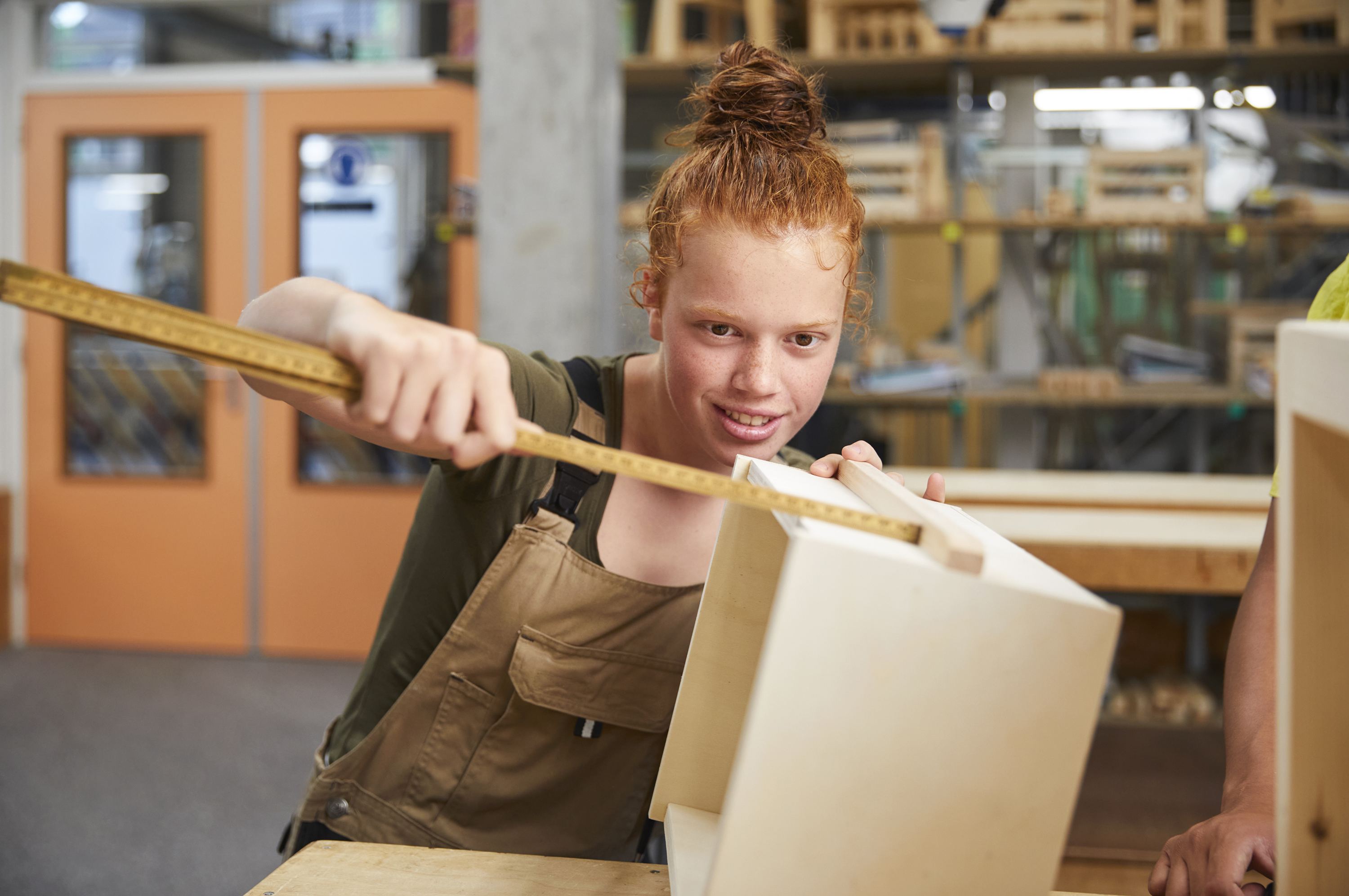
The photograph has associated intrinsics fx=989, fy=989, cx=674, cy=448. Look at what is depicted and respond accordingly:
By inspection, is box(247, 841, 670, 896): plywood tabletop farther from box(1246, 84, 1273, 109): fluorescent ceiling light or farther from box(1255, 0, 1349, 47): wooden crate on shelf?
box(1246, 84, 1273, 109): fluorescent ceiling light

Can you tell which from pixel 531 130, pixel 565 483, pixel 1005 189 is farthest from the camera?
pixel 1005 189

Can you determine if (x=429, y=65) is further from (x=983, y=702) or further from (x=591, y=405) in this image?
(x=983, y=702)

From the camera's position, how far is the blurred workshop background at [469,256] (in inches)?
142

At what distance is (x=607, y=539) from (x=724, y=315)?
0.34 m

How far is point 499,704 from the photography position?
50.1 inches

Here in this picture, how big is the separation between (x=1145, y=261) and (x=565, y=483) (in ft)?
16.2

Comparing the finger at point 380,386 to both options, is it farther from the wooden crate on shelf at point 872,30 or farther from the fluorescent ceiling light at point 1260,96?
the fluorescent ceiling light at point 1260,96

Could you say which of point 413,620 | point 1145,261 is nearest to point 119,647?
point 413,620

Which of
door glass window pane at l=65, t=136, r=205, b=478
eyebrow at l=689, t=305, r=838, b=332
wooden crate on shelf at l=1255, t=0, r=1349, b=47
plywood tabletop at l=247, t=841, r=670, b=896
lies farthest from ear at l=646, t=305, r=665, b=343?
door glass window pane at l=65, t=136, r=205, b=478

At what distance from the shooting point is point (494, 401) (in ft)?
2.55

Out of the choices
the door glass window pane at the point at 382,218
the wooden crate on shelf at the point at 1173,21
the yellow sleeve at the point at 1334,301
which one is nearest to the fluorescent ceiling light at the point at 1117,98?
the wooden crate on shelf at the point at 1173,21

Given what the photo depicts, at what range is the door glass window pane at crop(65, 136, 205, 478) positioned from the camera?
4844mm

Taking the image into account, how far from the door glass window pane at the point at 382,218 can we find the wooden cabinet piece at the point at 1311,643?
173 inches

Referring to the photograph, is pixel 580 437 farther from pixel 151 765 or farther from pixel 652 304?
pixel 151 765
